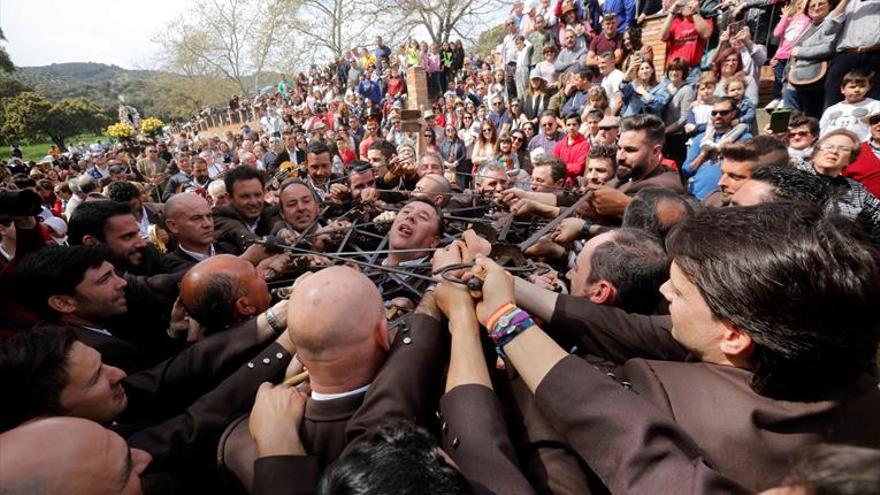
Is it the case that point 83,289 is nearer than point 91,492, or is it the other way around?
point 91,492

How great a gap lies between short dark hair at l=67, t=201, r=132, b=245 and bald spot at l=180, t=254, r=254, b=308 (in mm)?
1750

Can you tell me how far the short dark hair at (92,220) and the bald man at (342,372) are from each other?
2.59m

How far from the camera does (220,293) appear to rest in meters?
2.13

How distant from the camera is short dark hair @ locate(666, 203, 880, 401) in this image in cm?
110

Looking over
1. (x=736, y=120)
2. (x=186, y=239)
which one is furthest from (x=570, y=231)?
(x=736, y=120)

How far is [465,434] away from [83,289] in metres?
2.32

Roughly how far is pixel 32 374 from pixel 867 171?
6.15 meters

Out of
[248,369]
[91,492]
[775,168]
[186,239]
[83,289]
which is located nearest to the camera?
[91,492]

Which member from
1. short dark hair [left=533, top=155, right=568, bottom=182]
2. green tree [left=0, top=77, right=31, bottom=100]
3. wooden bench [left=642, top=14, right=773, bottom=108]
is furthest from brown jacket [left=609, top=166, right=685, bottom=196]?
green tree [left=0, top=77, right=31, bottom=100]

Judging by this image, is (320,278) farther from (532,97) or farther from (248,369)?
(532,97)

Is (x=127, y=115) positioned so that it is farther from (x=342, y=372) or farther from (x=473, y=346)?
(x=473, y=346)

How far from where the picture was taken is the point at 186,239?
3.62m

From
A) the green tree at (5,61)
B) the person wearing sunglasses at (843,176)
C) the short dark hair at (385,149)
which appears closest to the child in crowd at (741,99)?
the person wearing sunglasses at (843,176)

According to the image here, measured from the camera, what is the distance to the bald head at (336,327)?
1480mm
